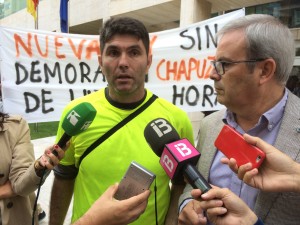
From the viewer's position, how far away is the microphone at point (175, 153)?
1.01 metres

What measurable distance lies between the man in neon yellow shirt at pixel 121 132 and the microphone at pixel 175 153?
43 centimetres

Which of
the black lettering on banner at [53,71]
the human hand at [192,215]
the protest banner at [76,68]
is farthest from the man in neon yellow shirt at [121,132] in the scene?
the black lettering on banner at [53,71]

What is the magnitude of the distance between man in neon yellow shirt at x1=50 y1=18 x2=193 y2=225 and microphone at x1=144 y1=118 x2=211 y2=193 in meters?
0.43

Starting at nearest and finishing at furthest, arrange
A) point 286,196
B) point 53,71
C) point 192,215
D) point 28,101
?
point 286,196
point 192,215
point 28,101
point 53,71

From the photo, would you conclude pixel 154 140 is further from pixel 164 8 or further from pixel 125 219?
pixel 164 8

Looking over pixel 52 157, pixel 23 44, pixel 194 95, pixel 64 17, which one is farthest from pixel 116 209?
pixel 64 17

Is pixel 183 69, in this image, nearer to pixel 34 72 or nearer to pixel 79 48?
pixel 79 48

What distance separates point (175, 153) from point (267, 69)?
68cm

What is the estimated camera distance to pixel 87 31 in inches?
528

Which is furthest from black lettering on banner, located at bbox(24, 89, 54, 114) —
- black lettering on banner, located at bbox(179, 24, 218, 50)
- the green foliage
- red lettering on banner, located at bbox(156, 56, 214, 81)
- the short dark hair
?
the green foliage

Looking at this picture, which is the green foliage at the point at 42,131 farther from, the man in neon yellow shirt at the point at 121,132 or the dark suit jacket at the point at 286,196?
the dark suit jacket at the point at 286,196

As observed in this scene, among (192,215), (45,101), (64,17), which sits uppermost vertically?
(64,17)

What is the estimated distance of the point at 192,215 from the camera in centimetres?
135

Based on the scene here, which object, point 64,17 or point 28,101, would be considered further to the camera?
point 64,17
